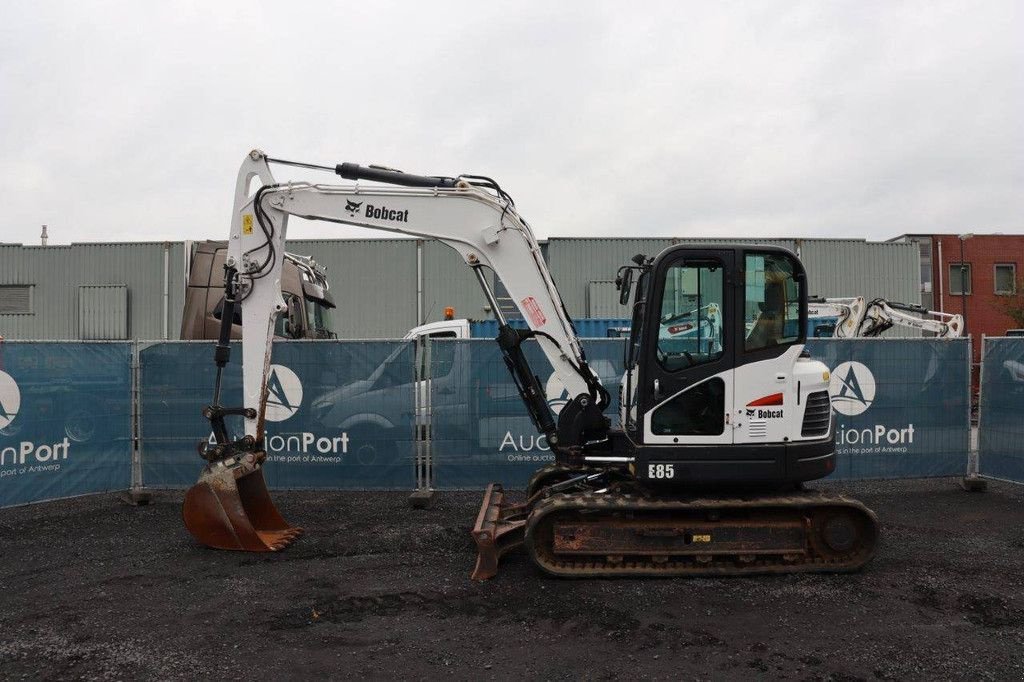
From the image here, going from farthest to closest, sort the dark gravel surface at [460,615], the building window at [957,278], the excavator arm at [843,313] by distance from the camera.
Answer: the building window at [957,278] → the excavator arm at [843,313] → the dark gravel surface at [460,615]

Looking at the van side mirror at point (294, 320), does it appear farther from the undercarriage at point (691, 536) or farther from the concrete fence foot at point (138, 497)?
the undercarriage at point (691, 536)

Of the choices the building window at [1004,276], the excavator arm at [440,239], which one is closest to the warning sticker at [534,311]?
the excavator arm at [440,239]

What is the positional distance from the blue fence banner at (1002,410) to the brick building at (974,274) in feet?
79.3

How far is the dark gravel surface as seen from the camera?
4484 millimetres

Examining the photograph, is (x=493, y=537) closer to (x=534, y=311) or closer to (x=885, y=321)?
(x=534, y=311)

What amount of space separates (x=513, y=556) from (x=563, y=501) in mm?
1070

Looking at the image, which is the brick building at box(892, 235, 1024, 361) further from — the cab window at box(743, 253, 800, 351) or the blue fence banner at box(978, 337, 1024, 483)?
the cab window at box(743, 253, 800, 351)

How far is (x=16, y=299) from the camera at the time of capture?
2652 centimetres

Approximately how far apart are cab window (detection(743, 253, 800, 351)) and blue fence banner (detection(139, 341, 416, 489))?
4.72m

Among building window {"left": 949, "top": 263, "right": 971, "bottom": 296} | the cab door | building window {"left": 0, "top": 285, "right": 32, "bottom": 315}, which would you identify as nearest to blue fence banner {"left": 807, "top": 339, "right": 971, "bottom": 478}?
the cab door

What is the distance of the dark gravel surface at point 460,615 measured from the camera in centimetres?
448

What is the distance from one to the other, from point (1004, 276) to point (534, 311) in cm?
3397

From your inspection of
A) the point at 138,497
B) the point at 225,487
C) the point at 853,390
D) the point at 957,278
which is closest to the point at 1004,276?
the point at 957,278

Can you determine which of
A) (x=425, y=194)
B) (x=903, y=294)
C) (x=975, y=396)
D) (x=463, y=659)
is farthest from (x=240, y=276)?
(x=903, y=294)
